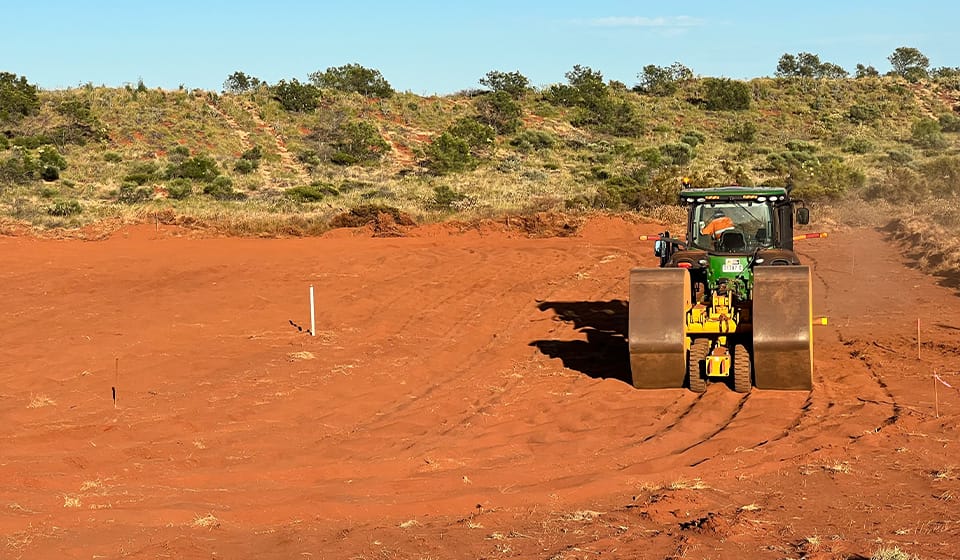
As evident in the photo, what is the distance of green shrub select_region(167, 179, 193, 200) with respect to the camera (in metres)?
39.6

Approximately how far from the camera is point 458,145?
52.2 meters

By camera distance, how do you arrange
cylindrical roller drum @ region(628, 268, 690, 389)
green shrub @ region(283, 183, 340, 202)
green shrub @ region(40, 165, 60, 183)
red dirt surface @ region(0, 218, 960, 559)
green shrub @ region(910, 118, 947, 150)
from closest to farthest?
1. red dirt surface @ region(0, 218, 960, 559)
2. cylindrical roller drum @ region(628, 268, 690, 389)
3. green shrub @ region(283, 183, 340, 202)
4. green shrub @ region(40, 165, 60, 183)
5. green shrub @ region(910, 118, 947, 150)

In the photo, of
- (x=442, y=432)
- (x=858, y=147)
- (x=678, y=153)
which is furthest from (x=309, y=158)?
(x=442, y=432)

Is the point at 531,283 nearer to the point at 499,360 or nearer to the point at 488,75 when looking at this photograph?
the point at 499,360

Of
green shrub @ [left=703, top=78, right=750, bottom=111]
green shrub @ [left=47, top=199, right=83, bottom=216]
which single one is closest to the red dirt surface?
green shrub @ [left=47, top=199, right=83, bottom=216]

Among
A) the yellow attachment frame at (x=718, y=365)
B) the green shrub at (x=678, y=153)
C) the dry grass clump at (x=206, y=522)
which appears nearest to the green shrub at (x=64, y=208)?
the yellow attachment frame at (x=718, y=365)

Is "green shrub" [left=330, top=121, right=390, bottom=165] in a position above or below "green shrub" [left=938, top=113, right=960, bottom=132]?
below

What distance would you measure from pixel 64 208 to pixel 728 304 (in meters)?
26.6

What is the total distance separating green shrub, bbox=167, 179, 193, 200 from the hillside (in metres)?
0.15

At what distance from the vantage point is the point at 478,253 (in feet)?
86.7

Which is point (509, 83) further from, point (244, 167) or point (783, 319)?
point (783, 319)

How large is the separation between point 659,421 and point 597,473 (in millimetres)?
2175

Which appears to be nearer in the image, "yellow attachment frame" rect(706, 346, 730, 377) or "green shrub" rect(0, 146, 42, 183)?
"yellow attachment frame" rect(706, 346, 730, 377)

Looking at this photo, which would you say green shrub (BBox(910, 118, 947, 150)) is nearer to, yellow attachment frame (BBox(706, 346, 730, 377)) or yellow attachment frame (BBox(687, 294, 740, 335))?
yellow attachment frame (BBox(687, 294, 740, 335))
